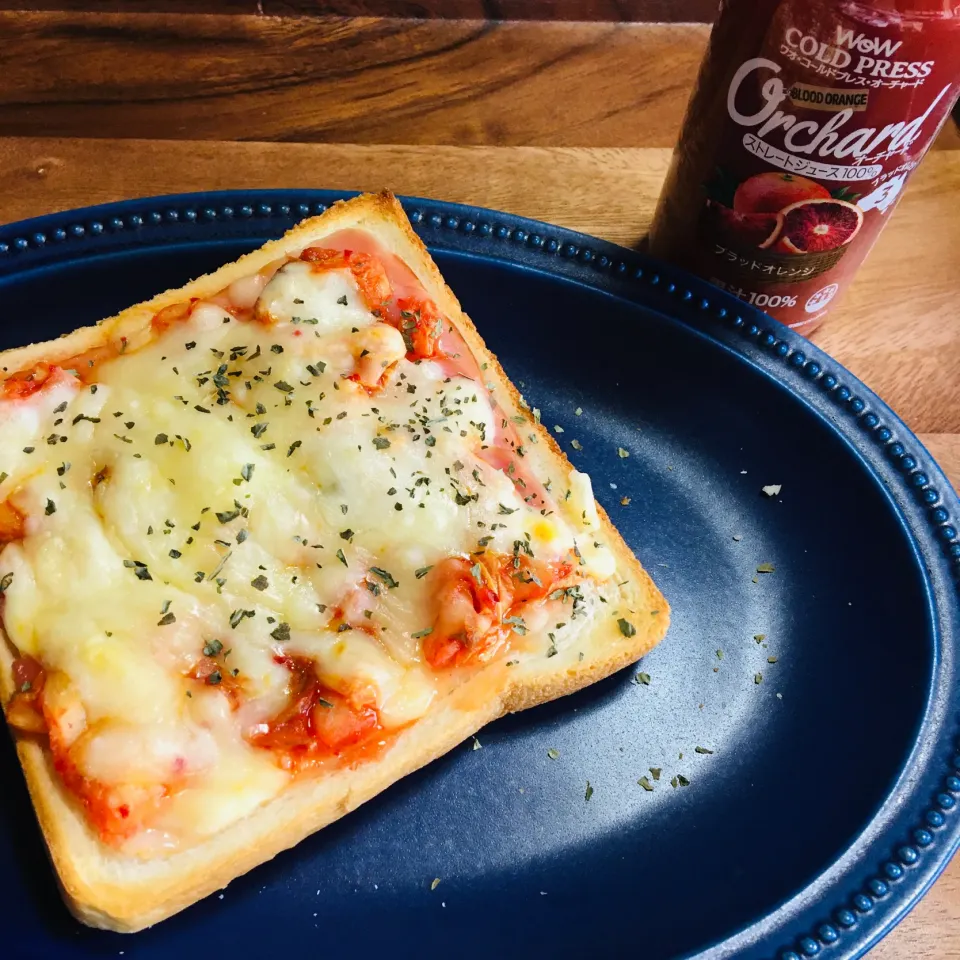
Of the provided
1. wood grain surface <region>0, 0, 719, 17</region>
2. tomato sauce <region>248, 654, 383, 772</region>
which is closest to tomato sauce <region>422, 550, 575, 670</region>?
tomato sauce <region>248, 654, 383, 772</region>

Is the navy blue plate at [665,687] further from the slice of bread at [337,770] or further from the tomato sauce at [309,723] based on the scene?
the tomato sauce at [309,723]

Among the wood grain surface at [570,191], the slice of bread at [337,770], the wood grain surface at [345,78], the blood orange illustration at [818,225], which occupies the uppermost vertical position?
the blood orange illustration at [818,225]

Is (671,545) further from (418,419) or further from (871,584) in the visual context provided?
(418,419)

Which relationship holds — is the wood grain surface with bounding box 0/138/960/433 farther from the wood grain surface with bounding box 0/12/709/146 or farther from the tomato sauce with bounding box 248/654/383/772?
the tomato sauce with bounding box 248/654/383/772

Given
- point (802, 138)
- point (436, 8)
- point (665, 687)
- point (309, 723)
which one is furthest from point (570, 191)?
point (309, 723)

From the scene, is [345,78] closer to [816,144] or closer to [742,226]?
[742,226]

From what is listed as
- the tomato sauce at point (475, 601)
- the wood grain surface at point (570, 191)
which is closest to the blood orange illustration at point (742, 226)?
the wood grain surface at point (570, 191)
